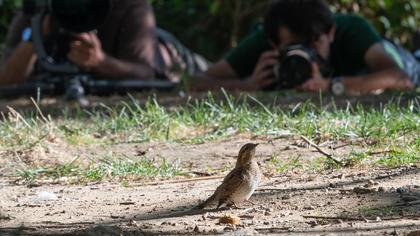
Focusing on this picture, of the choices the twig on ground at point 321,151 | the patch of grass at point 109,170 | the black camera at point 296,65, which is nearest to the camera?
the twig on ground at point 321,151

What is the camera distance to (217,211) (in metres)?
3.45

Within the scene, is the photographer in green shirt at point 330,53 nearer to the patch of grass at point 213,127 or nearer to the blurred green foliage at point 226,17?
the patch of grass at point 213,127

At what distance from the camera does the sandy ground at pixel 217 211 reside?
316 cm

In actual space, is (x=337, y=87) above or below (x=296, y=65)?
below

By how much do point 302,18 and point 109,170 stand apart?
332 centimetres

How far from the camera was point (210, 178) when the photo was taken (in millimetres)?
4184

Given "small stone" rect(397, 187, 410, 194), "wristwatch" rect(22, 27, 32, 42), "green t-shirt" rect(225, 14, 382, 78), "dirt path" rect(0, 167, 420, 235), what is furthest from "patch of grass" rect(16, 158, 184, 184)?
"wristwatch" rect(22, 27, 32, 42)

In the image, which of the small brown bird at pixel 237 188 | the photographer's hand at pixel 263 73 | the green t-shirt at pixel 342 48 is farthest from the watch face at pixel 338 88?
the small brown bird at pixel 237 188

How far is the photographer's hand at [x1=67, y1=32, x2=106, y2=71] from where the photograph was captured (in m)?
7.92

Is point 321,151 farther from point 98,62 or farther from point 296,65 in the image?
point 98,62

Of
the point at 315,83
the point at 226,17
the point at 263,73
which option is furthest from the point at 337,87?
the point at 226,17

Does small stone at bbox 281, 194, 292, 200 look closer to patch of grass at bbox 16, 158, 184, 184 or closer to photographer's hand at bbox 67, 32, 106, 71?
patch of grass at bbox 16, 158, 184, 184

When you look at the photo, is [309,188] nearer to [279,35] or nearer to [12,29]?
[279,35]

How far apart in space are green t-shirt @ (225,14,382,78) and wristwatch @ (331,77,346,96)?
288 millimetres
